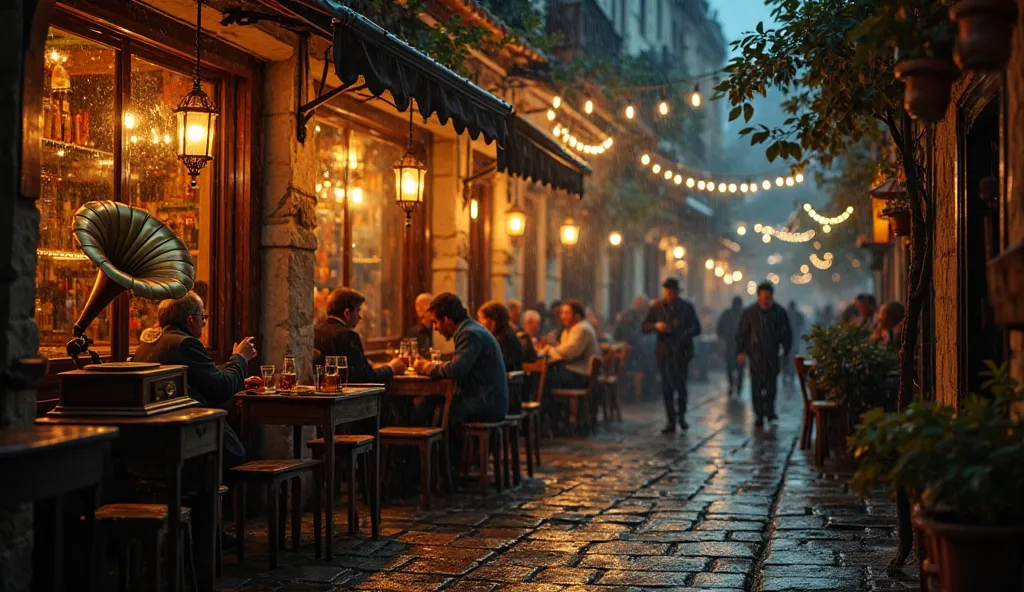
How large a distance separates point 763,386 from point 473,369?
7256mm

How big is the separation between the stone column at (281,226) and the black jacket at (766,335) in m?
8.33

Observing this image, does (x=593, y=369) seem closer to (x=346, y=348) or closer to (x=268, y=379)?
(x=346, y=348)

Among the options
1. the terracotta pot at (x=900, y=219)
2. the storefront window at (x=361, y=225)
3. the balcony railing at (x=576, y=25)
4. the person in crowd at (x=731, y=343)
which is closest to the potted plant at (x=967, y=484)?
the terracotta pot at (x=900, y=219)

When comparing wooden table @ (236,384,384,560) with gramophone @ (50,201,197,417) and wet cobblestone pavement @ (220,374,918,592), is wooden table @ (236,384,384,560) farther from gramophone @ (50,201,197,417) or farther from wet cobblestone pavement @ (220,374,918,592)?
gramophone @ (50,201,197,417)

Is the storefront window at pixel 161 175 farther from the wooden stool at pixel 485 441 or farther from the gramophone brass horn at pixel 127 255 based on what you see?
the wooden stool at pixel 485 441

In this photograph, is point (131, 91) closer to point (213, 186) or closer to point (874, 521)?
point (213, 186)

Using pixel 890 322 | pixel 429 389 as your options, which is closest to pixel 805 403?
pixel 890 322

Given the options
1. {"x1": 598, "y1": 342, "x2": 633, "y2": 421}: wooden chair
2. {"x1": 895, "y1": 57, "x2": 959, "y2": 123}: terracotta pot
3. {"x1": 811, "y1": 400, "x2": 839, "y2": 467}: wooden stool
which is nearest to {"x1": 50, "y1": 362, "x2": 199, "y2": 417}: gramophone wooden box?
{"x1": 895, "y1": 57, "x2": 959, "y2": 123}: terracotta pot

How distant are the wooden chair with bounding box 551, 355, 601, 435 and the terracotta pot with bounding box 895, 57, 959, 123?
9260 mm

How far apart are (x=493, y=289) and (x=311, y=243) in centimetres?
636

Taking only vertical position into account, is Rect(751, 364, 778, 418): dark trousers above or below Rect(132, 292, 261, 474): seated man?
below

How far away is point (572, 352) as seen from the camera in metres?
14.4

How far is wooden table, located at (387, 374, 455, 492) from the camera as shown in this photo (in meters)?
9.35

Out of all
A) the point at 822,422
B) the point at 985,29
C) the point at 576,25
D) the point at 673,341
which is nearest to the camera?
the point at 985,29
